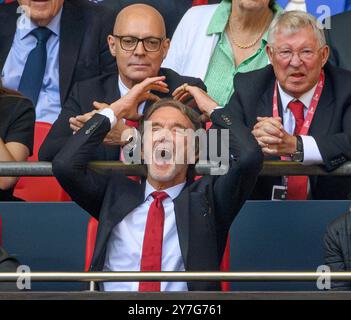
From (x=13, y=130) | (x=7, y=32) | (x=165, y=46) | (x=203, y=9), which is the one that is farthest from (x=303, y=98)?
(x=7, y=32)

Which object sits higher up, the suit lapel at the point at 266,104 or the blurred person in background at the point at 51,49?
the blurred person in background at the point at 51,49

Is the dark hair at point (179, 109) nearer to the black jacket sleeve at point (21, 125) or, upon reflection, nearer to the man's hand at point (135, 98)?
the man's hand at point (135, 98)

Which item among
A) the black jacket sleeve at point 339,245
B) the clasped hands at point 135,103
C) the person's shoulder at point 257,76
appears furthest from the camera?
the person's shoulder at point 257,76

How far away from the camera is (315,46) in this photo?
21.0ft

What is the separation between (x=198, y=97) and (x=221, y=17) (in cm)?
79

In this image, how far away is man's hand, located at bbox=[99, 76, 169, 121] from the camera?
630 centimetres

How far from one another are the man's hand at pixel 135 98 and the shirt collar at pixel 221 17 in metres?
0.58

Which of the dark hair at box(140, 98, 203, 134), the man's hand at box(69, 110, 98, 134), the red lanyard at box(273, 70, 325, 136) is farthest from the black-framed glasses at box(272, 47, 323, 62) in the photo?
the man's hand at box(69, 110, 98, 134)

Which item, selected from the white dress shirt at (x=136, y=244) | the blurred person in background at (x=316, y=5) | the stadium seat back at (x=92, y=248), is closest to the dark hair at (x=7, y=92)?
the stadium seat back at (x=92, y=248)

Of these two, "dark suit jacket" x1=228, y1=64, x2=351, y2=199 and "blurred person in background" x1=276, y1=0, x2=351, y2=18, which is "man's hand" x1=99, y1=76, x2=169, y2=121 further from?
"blurred person in background" x1=276, y1=0, x2=351, y2=18

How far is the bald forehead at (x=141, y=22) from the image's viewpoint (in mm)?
6582

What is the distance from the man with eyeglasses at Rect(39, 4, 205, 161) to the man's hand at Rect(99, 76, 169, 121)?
39mm
